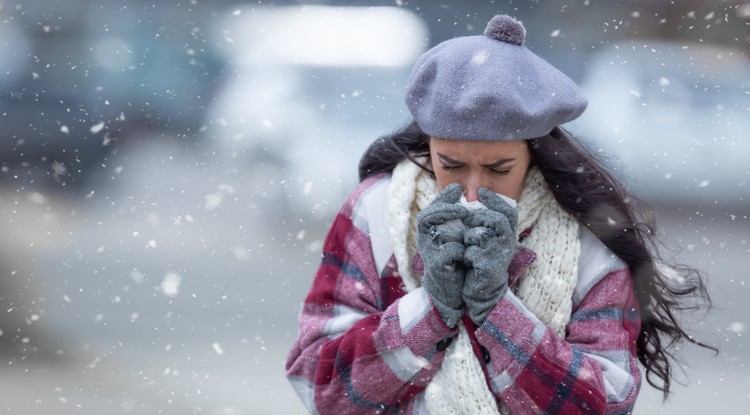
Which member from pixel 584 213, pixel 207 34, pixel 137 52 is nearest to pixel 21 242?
pixel 137 52

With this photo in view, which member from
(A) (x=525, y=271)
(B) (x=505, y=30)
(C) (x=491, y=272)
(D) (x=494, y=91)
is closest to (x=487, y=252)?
(C) (x=491, y=272)

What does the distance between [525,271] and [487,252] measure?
20cm

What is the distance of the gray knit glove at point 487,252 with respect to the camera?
240 centimetres

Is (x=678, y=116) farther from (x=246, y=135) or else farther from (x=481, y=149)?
(x=481, y=149)

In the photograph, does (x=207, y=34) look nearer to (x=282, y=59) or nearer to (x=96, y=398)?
(x=282, y=59)

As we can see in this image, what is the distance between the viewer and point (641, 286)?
2.67 metres

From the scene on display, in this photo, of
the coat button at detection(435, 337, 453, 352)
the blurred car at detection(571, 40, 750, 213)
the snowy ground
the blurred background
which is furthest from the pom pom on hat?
the blurred car at detection(571, 40, 750, 213)

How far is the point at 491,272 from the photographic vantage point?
2.40 m

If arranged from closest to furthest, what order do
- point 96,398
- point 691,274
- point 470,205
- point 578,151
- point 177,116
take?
point 470,205, point 578,151, point 691,274, point 96,398, point 177,116

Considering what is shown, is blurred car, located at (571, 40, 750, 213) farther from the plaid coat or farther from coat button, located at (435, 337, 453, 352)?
coat button, located at (435, 337, 453, 352)

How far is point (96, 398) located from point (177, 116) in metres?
5.57

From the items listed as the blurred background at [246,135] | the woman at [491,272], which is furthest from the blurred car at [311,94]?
the woman at [491,272]

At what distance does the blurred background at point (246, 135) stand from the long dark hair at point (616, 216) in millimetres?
3248

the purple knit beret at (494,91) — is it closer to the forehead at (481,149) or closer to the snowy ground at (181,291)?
the forehead at (481,149)
